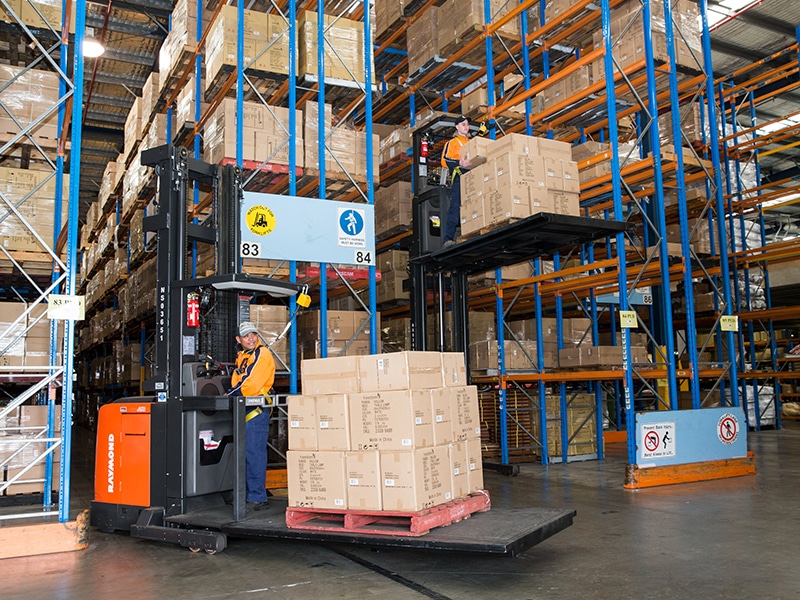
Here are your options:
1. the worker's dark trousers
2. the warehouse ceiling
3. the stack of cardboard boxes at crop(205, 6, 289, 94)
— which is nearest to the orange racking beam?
the warehouse ceiling

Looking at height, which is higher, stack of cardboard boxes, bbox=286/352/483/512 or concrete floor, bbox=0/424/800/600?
stack of cardboard boxes, bbox=286/352/483/512

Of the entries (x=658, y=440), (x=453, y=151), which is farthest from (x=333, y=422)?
(x=658, y=440)

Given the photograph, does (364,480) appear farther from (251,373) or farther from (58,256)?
(58,256)

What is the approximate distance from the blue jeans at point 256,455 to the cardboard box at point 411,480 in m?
1.33

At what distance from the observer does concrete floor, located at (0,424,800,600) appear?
4.05m

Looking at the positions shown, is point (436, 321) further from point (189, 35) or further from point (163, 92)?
point (163, 92)

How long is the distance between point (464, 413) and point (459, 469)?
0.44 m

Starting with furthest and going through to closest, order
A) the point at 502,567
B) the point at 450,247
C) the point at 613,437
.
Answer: the point at 613,437, the point at 450,247, the point at 502,567

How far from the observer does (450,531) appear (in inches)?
175

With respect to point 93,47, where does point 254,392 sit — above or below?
below

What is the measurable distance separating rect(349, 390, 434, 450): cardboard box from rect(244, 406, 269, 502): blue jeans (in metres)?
1.04

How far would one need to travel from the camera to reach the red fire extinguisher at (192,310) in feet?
17.8

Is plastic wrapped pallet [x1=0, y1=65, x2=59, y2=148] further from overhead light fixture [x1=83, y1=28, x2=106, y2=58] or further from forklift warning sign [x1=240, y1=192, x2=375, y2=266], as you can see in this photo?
overhead light fixture [x1=83, y1=28, x2=106, y2=58]

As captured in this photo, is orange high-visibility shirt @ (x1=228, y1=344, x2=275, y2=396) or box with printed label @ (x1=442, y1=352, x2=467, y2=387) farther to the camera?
orange high-visibility shirt @ (x1=228, y1=344, x2=275, y2=396)
